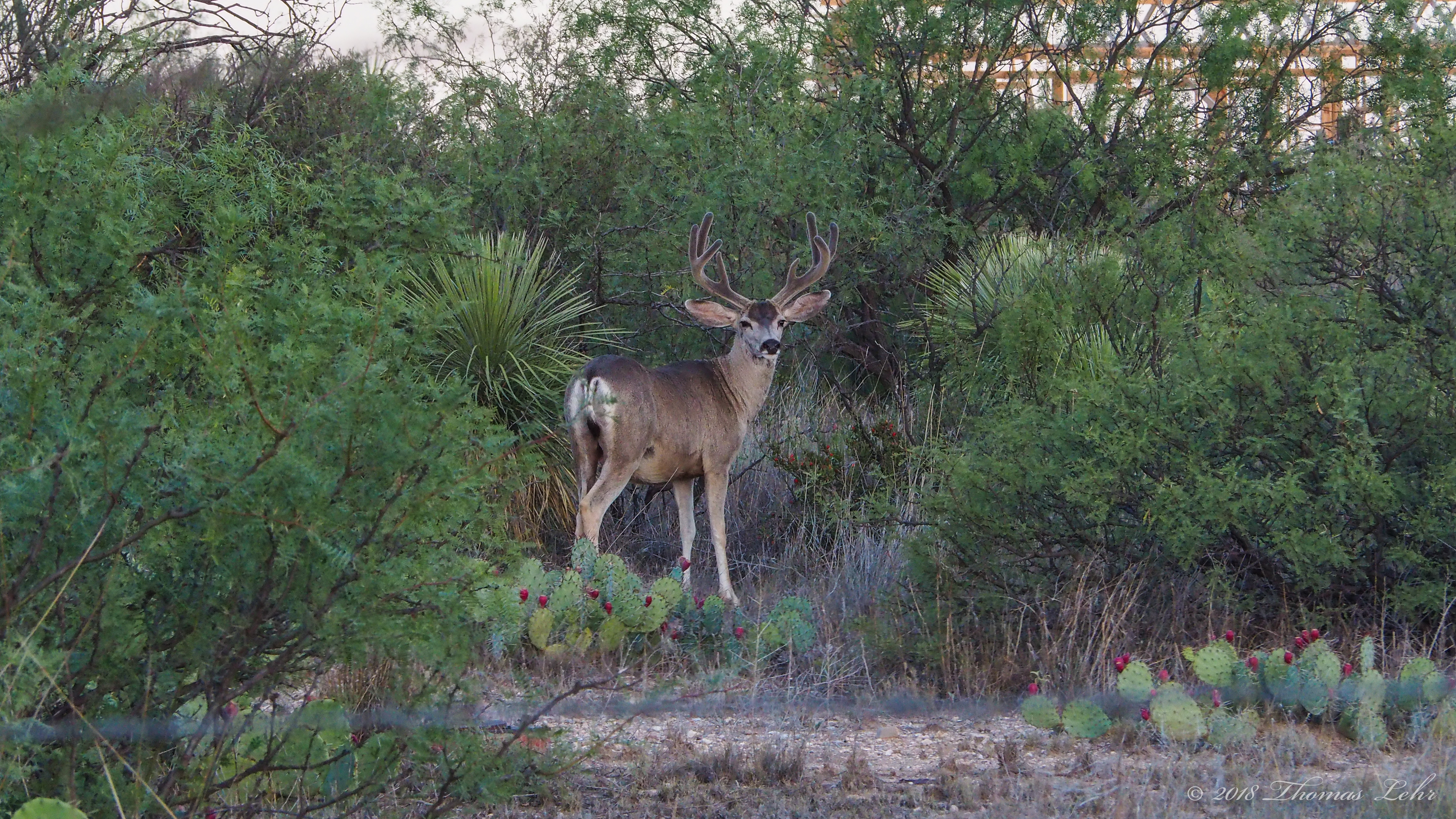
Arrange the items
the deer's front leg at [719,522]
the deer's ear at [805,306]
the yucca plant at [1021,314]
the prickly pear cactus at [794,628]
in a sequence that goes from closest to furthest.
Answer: the prickly pear cactus at [794,628] < the yucca plant at [1021,314] < the deer's front leg at [719,522] < the deer's ear at [805,306]

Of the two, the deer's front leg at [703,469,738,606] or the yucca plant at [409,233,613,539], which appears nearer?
the deer's front leg at [703,469,738,606]

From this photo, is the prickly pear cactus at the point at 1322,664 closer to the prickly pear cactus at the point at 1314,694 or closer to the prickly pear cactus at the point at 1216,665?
the prickly pear cactus at the point at 1314,694

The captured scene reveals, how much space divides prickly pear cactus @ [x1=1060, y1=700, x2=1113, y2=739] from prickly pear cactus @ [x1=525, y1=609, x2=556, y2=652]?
256 centimetres

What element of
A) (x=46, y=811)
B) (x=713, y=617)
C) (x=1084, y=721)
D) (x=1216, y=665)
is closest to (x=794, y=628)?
(x=713, y=617)

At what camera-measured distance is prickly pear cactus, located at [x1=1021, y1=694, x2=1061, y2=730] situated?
5766 mm

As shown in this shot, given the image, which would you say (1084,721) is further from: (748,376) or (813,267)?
(813,267)

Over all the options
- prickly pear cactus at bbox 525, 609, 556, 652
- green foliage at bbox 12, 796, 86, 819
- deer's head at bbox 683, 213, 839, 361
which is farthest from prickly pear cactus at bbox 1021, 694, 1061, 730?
deer's head at bbox 683, 213, 839, 361

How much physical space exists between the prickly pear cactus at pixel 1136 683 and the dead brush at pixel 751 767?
1.34m

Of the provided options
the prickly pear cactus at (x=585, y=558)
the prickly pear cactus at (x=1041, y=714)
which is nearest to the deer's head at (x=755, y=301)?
the prickly pear cactus at (x=585, y=558)

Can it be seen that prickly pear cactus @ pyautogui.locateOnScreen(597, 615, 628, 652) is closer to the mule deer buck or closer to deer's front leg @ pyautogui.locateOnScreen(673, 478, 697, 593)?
the mule deer buck

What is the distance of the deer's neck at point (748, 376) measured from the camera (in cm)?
1002

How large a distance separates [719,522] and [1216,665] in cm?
420

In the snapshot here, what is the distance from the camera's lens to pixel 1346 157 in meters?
6.93

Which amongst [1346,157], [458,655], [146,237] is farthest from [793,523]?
[458,655]
